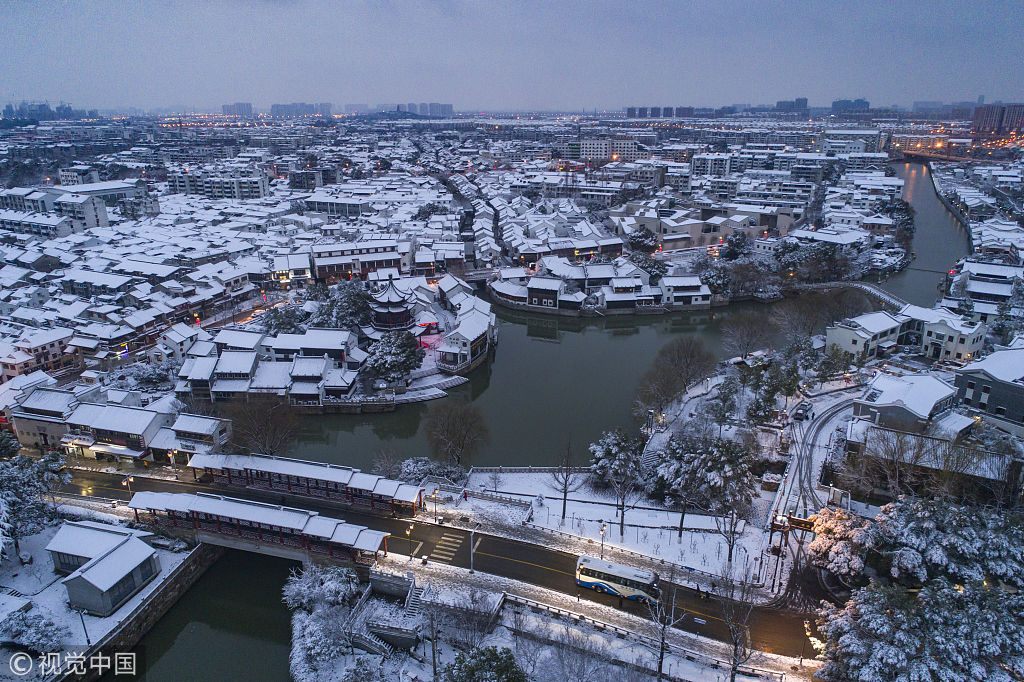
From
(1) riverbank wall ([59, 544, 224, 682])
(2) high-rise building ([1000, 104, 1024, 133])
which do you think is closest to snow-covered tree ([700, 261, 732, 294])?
(1) riverbank wall ([59, 544, 224, 682])

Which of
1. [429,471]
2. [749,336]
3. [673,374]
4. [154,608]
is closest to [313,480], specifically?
[429,471]

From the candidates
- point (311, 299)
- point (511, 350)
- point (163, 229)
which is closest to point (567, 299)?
point (511, 350)

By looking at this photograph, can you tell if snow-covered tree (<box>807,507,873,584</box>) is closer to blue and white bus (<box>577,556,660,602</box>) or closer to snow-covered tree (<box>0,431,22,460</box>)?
blue and white bus (<box>577,556,660,602</box>)

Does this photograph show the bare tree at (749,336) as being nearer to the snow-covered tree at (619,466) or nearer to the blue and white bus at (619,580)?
the snow-covered tree at (619,466)

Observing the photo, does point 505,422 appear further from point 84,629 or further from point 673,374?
point 84,629

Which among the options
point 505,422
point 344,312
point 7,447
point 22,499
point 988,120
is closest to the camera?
point 22,499

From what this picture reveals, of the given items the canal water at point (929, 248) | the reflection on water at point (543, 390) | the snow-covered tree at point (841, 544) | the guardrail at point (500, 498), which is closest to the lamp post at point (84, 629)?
the reflection on water at point (543, 390)
